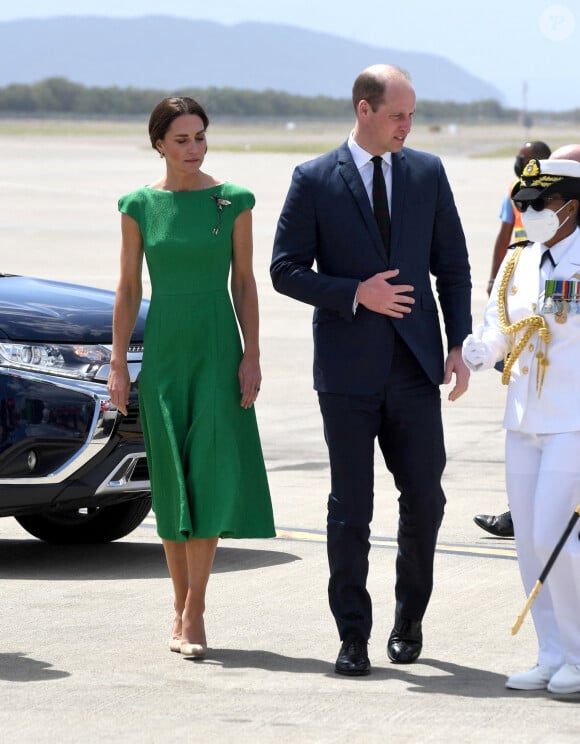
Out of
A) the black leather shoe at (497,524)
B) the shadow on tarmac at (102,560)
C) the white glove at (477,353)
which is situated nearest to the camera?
the white glove at (477,353)

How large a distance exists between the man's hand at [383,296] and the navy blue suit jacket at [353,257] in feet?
0.18

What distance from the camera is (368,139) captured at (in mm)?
5598

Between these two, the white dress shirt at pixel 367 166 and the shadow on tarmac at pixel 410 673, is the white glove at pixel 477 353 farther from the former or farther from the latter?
the shadow on tarmac at pixel 410 673

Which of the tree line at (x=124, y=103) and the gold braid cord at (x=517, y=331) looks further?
the tree line at (x=124, y=103)

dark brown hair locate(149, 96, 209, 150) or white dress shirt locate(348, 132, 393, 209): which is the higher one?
dark brown hair locate(149, 96, 209, 150)

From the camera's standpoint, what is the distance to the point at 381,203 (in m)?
5.62

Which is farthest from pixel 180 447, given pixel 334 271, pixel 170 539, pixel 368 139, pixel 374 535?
pixel 374 535

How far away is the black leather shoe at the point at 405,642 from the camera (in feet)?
18.6

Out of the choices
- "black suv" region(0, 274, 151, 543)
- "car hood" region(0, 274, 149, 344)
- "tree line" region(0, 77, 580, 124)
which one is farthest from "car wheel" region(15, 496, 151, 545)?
"tree line" region(0, 77, 580, 124)

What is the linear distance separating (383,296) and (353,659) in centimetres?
121

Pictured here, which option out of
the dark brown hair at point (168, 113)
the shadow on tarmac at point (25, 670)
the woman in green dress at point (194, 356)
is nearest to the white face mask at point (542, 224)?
the woman in green dress at point (194, 356)

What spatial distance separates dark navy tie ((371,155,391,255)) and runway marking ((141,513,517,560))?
2.34 meters

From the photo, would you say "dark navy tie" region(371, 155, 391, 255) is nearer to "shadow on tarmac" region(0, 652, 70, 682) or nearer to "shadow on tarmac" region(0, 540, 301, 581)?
"shadow on tarmac" region(0, 652, 70, 682)

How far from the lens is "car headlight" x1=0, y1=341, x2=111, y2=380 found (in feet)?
23.1
